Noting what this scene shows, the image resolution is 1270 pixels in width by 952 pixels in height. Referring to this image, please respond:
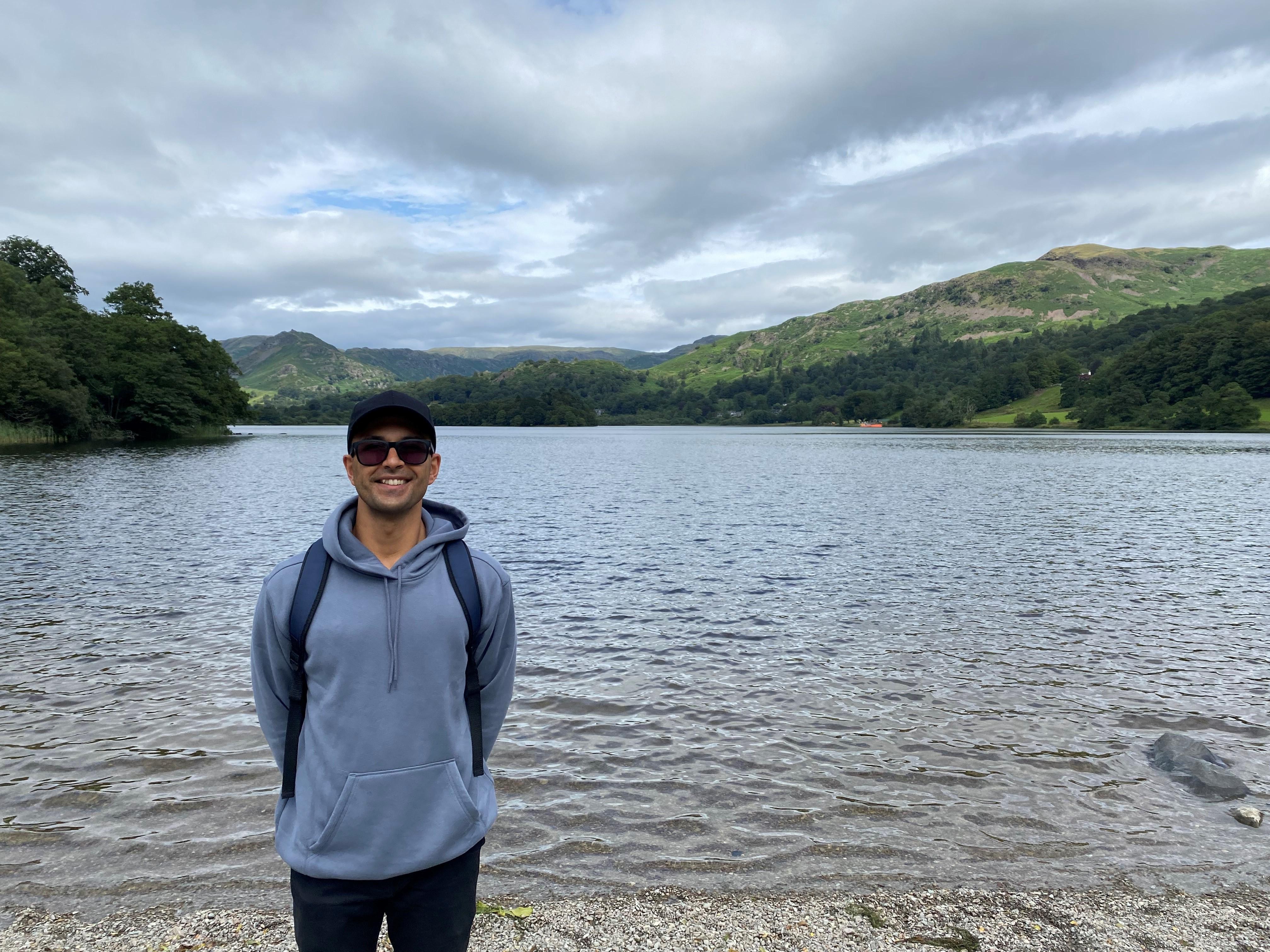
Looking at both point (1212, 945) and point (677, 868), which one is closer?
point (1212, 945)

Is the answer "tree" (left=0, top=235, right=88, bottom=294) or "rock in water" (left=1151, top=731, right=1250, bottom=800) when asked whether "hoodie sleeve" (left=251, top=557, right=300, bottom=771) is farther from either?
"tree" (left=0, top=235, right=88, bottom=294)

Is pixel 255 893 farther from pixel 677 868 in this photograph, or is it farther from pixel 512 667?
pixel 512 667

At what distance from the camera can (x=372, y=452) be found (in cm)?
382

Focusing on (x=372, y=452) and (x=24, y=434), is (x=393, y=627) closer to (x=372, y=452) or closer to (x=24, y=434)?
(x=372, y=452)

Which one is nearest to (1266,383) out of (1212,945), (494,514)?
(494,514)

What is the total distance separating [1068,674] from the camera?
14.7 m

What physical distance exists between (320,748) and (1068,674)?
604 inches

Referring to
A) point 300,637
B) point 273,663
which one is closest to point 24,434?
point 273,663

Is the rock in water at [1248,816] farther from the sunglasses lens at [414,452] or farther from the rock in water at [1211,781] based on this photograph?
the sunglasses lens at [414,452]

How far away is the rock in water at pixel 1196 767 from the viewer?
9.62 m

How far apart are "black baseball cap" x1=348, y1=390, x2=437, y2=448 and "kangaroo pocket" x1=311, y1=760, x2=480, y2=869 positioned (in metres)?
1.65

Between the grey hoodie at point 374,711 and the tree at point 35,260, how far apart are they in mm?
155526

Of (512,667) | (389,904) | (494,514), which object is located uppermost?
(512,667)

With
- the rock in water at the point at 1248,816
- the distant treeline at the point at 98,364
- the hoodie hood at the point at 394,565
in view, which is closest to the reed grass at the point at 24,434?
the distant treeline at the point at 98,364
